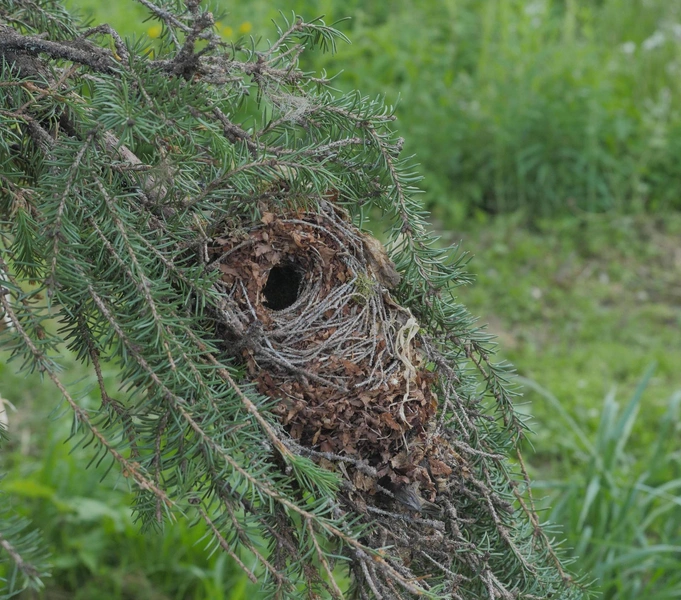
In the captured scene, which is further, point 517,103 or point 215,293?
point 517,103

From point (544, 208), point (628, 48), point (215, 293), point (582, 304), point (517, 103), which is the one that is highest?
point (628, 48)

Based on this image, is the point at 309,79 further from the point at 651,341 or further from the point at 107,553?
the point at 651,341

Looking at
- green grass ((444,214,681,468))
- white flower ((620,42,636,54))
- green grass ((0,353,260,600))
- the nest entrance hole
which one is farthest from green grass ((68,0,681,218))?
the nest entrance hole

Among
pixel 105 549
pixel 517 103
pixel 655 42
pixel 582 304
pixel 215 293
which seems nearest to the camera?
pixel 215 293

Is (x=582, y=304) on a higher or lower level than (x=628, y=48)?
lower

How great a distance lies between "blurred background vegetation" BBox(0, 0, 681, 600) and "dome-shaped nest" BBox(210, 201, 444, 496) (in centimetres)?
188

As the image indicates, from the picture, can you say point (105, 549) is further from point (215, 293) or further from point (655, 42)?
point (655, 42)

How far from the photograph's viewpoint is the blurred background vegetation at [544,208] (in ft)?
9.38

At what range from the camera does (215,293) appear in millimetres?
963

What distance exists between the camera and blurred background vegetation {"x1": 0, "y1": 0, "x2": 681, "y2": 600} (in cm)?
286

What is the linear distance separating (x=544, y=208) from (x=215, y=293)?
4257mm

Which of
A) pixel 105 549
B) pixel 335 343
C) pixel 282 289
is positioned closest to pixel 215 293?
pixel 335 343

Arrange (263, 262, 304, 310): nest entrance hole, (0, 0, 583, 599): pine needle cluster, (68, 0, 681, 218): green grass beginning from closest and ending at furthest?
(0, 0, 583, 599): pine needle cluster, (263, 262, 304, 310): nest entrance hole, (68, 0, 681, 218): green grass

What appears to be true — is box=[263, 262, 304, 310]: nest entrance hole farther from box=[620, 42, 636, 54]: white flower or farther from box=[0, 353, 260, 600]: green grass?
box=[620, 42, 636, 54]: white flower
